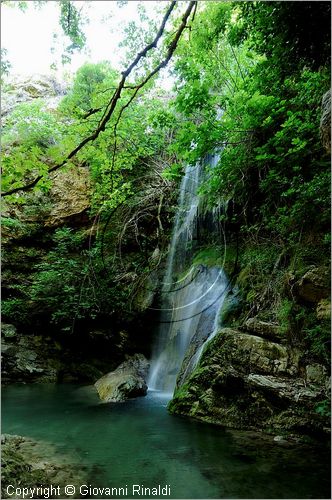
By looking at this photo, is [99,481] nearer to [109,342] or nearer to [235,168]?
[235,168]

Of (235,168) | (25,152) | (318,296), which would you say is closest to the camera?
(25,152)

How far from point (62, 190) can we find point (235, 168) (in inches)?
285

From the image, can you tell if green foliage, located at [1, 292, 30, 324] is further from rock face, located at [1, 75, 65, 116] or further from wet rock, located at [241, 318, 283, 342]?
rock face, located at [1, 75, 65, 116]

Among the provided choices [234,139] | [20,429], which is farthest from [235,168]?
[20,429]

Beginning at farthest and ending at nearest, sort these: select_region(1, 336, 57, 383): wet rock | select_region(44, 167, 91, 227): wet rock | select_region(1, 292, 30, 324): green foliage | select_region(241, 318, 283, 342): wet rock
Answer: select_region(44, 167, 91, 227): wet rock < select_region(1, 292, 30, 324): green foliage < select_region(1, 336, 57, 383): wet rock < select_region(241, 318, 283, 342): wet rock

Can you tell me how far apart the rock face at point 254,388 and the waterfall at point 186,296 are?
922 millimetres

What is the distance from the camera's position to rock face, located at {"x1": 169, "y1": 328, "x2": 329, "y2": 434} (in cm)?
484

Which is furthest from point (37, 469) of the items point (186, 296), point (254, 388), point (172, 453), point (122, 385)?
point (186, 296)

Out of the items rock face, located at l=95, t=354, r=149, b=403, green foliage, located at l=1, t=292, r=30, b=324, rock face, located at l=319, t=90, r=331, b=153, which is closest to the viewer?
rock face, located at l=319, t=90, r=331, b=153

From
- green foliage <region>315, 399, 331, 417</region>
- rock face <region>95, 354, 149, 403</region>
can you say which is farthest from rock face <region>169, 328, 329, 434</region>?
rock face <region>95, 354, 149, 403</region>

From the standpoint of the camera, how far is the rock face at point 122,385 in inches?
307

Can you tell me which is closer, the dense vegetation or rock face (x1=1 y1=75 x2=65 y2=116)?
the dense vegetation

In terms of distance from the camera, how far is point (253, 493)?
3.38m

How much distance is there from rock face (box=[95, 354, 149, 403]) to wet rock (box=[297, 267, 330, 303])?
15.2 feet
